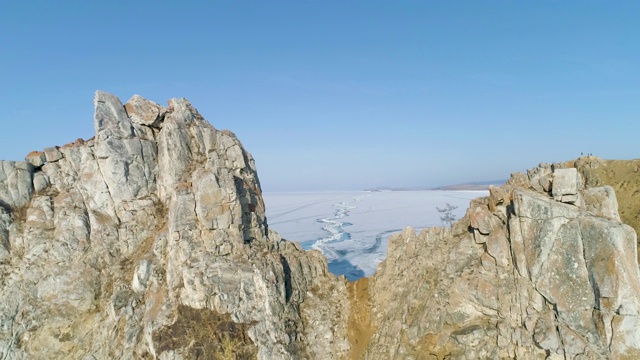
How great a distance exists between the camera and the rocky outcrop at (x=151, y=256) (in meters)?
22.7

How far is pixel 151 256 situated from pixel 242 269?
7284mm

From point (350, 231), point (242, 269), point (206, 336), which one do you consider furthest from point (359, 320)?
point (350, 231)

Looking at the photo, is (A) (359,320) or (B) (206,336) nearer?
(B) (206,336)

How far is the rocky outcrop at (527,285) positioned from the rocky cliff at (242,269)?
2.8 inches

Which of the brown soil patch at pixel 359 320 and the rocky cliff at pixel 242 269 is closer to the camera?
the rocky cliff at pixel 242 269

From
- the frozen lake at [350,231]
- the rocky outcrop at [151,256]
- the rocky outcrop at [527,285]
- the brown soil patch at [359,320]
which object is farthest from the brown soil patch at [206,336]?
the frozen lake at [350,231]

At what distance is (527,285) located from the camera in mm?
18938

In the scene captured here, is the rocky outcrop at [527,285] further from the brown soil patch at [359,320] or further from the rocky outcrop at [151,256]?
the rocky outcrop at [151,256]

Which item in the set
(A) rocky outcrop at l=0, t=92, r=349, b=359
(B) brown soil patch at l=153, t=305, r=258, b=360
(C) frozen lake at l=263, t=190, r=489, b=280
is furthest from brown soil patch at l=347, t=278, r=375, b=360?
(C) frozen lake at l=263, t=190, r=489, b=280

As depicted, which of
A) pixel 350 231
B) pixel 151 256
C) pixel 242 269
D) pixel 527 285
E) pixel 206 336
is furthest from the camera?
pixel 350 231

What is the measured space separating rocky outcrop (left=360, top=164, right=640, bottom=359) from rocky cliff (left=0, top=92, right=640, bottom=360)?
71 millimetres

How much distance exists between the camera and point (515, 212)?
19672 millimetres

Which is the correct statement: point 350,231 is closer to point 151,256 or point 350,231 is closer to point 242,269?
point 242,269

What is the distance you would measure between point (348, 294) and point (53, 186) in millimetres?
26287
